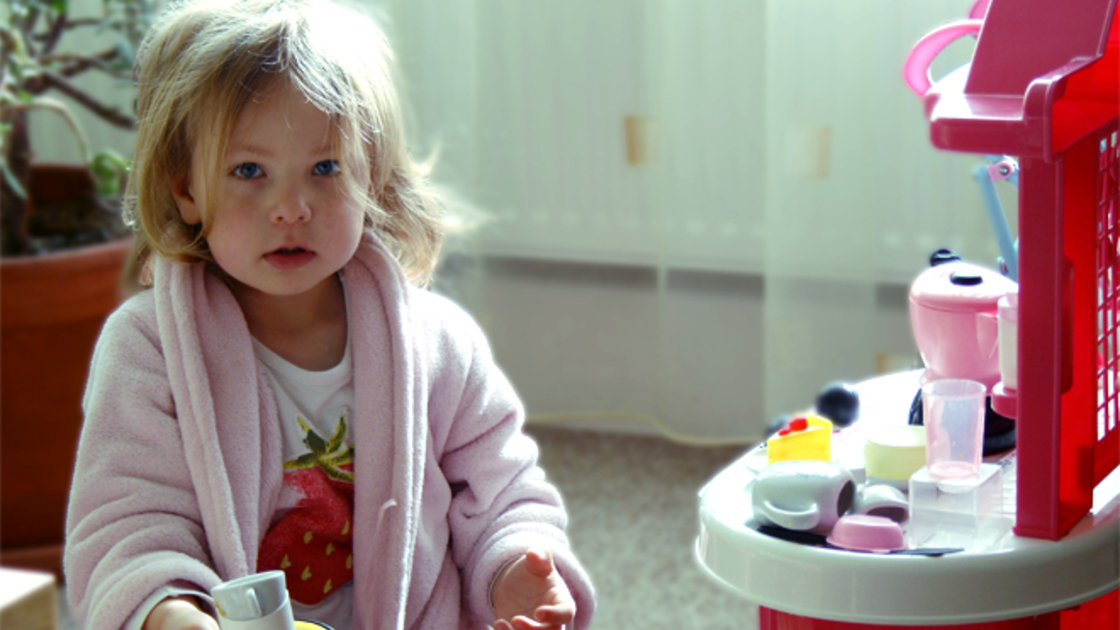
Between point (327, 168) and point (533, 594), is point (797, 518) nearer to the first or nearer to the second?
point (533, 594)

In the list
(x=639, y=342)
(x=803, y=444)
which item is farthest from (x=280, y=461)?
(x=639, y=342)

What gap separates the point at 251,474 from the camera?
838 millimetres

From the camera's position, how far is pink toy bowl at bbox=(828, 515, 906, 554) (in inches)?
27.5

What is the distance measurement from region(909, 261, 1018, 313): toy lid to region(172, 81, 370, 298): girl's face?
40cm

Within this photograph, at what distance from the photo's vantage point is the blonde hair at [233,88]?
825 mm

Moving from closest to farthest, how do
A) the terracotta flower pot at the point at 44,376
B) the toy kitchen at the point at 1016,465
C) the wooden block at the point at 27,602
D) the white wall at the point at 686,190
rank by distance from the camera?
1. the toy kitchen at the point at 1016,465
2. the wooden block at the point at 27,602
3. the terracotta flower pot at the point at 44,376
4. the white wall at the point at 686,190

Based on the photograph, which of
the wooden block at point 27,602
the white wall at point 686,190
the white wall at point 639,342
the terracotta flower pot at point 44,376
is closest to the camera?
the wooden block at point 27,602

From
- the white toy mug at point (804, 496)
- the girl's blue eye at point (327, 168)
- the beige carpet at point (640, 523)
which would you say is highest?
the girl's blue eye at point (327, 168)

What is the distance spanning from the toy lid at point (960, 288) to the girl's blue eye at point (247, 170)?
0.45 metres

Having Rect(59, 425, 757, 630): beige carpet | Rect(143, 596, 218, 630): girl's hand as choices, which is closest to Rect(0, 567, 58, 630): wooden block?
Rect(59, 425, 757, 630): beige carpet

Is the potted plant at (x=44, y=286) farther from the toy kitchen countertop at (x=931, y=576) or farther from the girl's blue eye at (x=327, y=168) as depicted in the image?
the toy kitchen countertop at (x=931, y=576)

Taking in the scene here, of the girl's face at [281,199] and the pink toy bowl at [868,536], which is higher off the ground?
the girl's face at [281,199]

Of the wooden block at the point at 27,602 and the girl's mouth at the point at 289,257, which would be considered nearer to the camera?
the girl's mouth at the point at 289,257

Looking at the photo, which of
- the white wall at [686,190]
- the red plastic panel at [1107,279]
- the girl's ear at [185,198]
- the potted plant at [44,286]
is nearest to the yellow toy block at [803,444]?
the red plastic panel at [1107,279]
